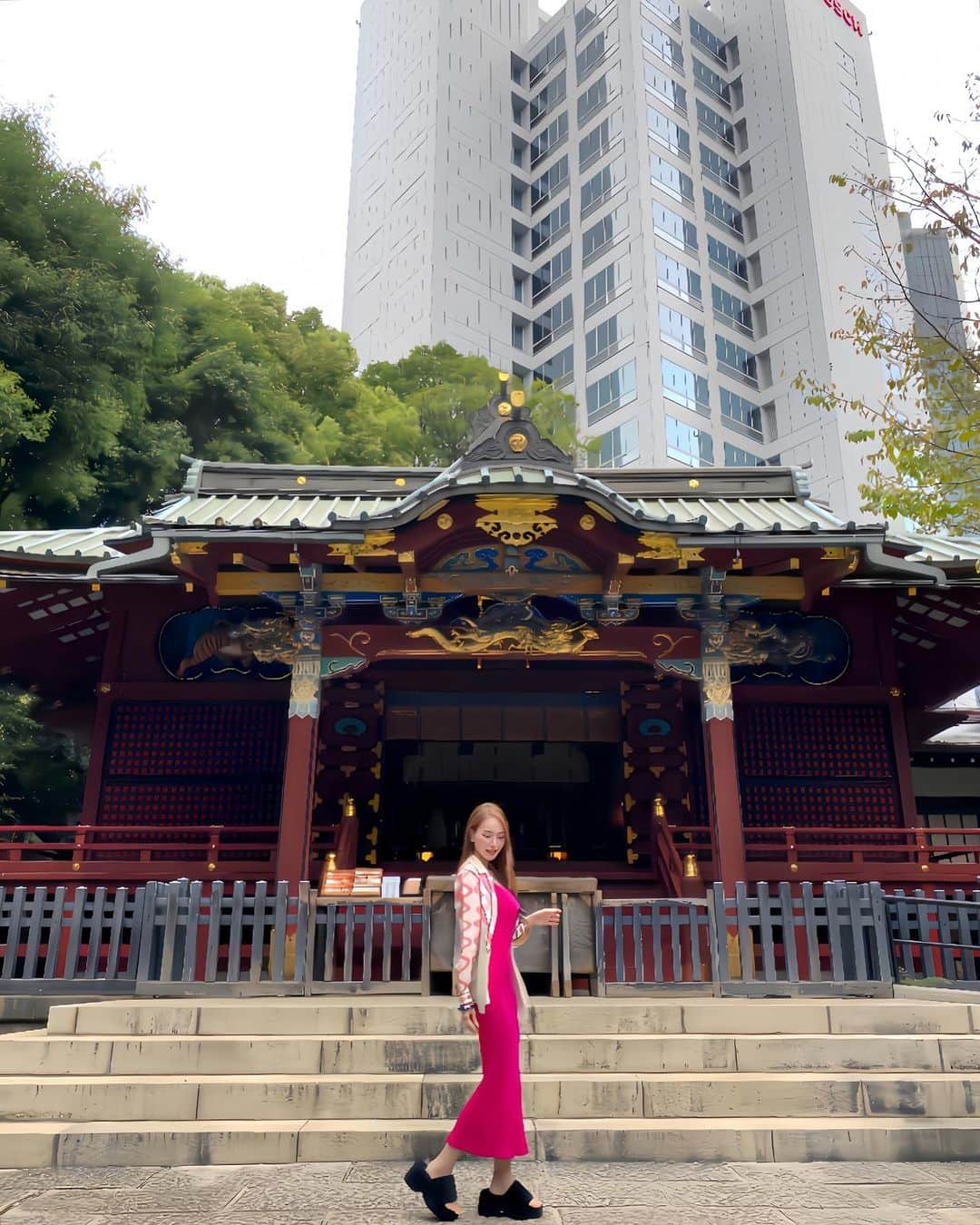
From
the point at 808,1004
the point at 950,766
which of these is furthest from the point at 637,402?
the point at 808,1004

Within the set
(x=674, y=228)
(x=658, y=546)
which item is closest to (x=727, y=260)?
(x=674, y=228)

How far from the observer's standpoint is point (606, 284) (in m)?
47.2

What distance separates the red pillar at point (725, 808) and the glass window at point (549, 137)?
169 ft

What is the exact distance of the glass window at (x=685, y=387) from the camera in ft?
145

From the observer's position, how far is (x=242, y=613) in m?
12.2

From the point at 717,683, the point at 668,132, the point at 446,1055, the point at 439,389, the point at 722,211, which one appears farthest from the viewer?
the point at 722,211

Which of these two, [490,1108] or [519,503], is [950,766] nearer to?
[519,503]

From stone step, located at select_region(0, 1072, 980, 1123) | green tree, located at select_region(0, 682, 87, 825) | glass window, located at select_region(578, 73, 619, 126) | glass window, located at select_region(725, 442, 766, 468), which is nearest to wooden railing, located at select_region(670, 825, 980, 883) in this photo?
stone step, located at select_region(0, 1072, 980, 1123)

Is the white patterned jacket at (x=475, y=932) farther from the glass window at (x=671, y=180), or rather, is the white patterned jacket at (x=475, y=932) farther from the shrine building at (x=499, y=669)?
the glass window at (x=671, y=180)

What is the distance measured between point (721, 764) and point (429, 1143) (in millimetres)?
6004

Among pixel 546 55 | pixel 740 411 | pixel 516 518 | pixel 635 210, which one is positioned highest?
pixel 546 55

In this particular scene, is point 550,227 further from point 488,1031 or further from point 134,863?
point 488,1031

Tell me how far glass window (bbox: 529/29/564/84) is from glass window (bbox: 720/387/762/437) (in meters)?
24.7

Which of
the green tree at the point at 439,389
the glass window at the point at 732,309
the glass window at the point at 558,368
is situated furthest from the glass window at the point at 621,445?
the glass window at the point at 732,309
